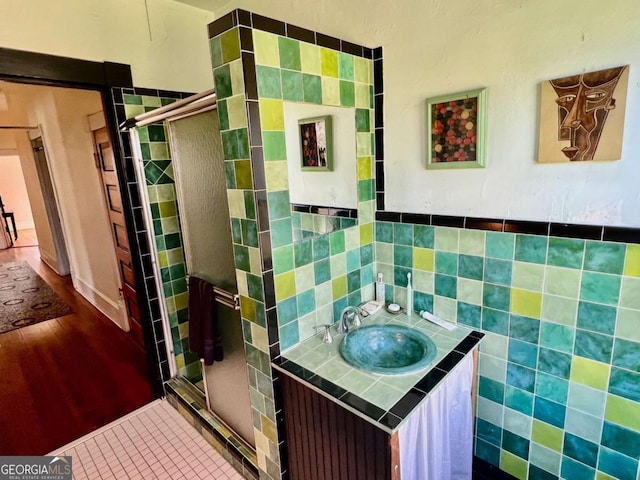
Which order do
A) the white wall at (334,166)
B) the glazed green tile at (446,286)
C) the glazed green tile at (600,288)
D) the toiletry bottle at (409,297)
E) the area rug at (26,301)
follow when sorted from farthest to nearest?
1. the area rug at (26,301)
2. the toiletry bottle at (409,297)
3. the glazed green tile at (446,286)
4. the white wall at (334,166)
5. the glazed green tile at (600,288)

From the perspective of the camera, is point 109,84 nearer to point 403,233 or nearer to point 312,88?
point 312,88

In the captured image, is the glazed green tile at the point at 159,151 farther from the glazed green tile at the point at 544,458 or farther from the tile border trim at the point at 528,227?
the glazed green tile at the point at 544,458

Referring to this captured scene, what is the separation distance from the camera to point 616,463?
1261 mm

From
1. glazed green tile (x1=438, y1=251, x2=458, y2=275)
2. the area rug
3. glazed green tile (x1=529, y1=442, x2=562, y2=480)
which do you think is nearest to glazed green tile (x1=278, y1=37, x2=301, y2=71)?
glazed green tile (x1=438, y1=251, x2=458, y2=275)

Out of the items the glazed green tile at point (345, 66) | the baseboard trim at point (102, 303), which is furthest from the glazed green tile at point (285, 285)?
the baseboard trim at point (102, 303)

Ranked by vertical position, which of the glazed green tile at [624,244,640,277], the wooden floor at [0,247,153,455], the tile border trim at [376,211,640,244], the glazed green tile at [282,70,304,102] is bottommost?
the wooden floor at [0,247,153,455]

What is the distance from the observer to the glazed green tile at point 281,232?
1.33 metres

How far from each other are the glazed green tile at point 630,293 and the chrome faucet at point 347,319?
962 mm

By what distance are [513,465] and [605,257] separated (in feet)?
3.28

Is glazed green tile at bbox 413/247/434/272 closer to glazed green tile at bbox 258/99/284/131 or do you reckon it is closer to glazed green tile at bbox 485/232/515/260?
glazed green tile at bbox 485/232/515/260

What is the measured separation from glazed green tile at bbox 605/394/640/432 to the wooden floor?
2.47 m

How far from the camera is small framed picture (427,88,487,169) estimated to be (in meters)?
1.37

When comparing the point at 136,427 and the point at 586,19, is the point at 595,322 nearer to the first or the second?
the point at 586,19

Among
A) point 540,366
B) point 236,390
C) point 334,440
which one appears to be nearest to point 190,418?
point 236,390
